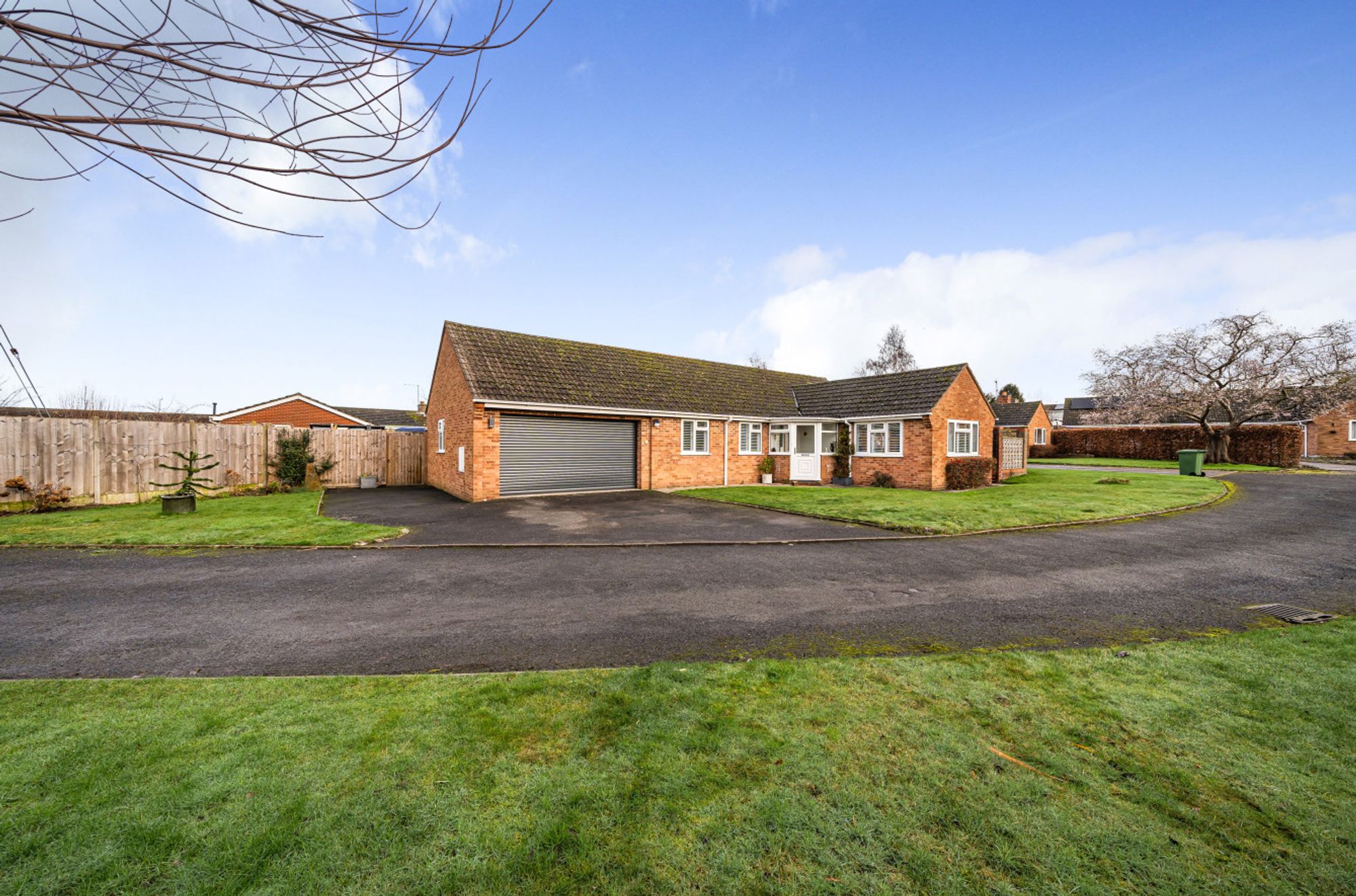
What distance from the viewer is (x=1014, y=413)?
42531 mm

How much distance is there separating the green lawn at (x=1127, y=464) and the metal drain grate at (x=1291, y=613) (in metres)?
30.3

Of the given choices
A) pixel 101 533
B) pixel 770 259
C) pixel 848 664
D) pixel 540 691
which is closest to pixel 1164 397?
pixel 770 259

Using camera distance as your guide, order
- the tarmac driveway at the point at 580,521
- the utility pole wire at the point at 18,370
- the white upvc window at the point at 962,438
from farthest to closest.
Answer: the white upvc window at the point at 962,438 → the tarmac driveway at the point at 580,521 → the utility pole wire at the point at 18,370

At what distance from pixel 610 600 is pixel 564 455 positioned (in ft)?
40.6

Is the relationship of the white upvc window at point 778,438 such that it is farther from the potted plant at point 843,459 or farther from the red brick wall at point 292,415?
the red brick wall at point 292,415

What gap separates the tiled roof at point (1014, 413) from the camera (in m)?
41.6

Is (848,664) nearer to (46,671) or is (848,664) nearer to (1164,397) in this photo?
(46,671)

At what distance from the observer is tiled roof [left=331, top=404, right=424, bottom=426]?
3778 centimetres

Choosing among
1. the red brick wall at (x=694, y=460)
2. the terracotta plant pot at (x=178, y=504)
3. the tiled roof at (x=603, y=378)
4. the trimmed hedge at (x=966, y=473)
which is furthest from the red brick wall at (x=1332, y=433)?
the terracotta plant pot at (x=178, y=504)

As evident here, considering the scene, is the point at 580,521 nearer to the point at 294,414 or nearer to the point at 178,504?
the point at 178,504

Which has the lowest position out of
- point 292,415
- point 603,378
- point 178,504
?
point 178,504

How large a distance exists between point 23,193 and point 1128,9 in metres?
16.3

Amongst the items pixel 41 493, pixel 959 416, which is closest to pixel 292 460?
pixel 41 493

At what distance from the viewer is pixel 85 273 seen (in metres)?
5.04
